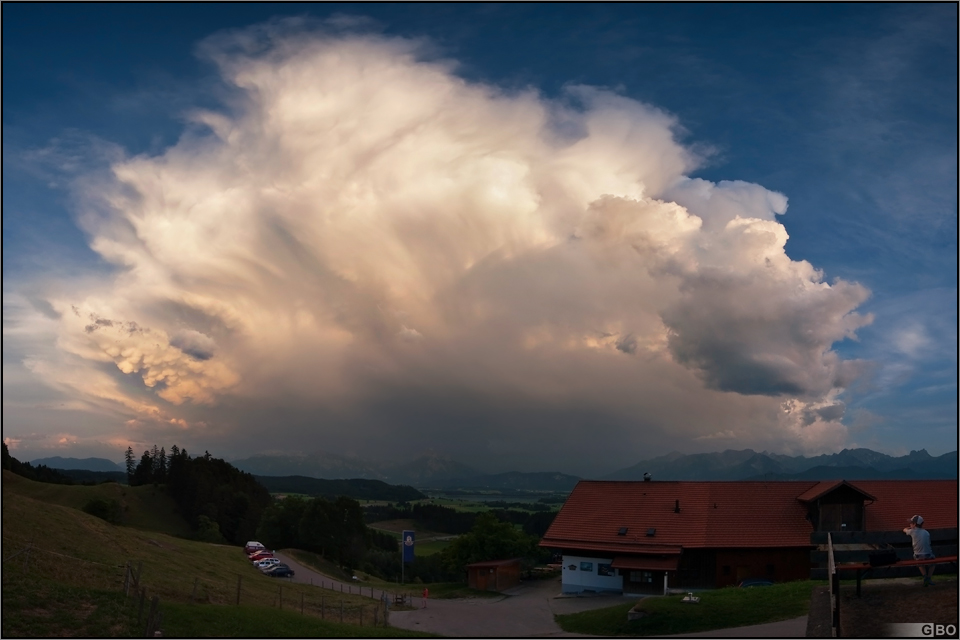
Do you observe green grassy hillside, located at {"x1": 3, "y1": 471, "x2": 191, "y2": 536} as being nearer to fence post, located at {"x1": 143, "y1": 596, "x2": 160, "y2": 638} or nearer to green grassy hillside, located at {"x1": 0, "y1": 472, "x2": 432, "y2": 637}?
green grassy hillside, located at {"x1": 0, "y1": 472, "x2": 432, "y2": 637}

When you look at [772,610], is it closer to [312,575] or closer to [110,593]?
[110,593]

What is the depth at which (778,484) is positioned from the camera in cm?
4934

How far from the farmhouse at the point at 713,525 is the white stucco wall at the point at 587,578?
64 millimetres

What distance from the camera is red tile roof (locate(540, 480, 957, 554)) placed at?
144 ft

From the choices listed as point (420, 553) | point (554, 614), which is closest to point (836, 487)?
point (554, 614)

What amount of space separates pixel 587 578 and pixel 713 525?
361 inches

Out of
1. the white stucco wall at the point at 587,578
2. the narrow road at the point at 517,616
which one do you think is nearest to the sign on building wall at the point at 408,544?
the narrow road at the point at 517,616

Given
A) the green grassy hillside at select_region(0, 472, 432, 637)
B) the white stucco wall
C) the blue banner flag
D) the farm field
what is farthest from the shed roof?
the farm field

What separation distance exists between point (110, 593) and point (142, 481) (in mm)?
127899

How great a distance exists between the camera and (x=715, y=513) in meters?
46.0

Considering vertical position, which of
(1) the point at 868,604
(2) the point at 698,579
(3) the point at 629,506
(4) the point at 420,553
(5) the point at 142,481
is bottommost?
(4) the point at 420,553

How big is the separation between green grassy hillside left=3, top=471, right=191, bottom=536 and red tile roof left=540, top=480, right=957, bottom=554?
68017 millimetres

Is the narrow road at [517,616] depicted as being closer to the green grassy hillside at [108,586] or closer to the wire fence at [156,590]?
the wire fence at [156,590]

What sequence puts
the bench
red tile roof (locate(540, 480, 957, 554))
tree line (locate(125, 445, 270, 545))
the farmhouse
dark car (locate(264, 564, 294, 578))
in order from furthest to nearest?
tree line (locate(125, 445, 270, 545)) → dark car (locate(264, 564, 294, 578)) → red tile roof (locate(540, 480, 957, 554)) → the farmhouse → the bench
